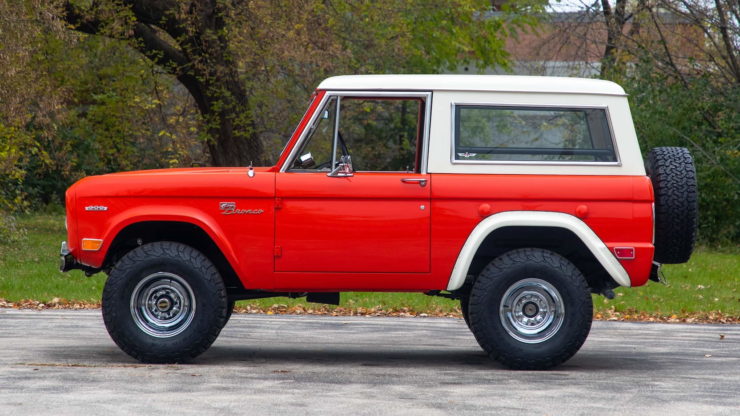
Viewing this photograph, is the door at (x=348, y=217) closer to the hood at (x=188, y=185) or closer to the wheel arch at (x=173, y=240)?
the hood at (x=188, y=185)

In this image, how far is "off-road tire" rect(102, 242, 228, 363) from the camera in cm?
847

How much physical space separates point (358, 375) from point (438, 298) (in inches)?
249

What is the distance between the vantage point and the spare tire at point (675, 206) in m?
8.50

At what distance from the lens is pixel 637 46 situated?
79.5 ft

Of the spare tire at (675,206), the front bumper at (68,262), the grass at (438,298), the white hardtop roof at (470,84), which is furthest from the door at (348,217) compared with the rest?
the grass at (438,298)

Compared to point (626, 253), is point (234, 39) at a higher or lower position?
higher

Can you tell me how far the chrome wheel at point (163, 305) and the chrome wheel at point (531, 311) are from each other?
2.36 metres

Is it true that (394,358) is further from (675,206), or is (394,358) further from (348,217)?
(675,206)

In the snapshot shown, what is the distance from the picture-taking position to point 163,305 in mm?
8562

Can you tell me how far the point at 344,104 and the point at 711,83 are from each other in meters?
16.1

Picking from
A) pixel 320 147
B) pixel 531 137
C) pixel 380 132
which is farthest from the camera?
pixel 380 132

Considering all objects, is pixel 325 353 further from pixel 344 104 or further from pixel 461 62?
pixel 461 62

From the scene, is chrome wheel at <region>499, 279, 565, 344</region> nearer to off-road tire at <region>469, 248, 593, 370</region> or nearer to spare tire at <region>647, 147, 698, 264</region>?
Answer: off-road tire at <region>469, 248, 593, 370</region>

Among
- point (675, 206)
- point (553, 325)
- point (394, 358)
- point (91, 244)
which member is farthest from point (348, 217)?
point (675, 206)
